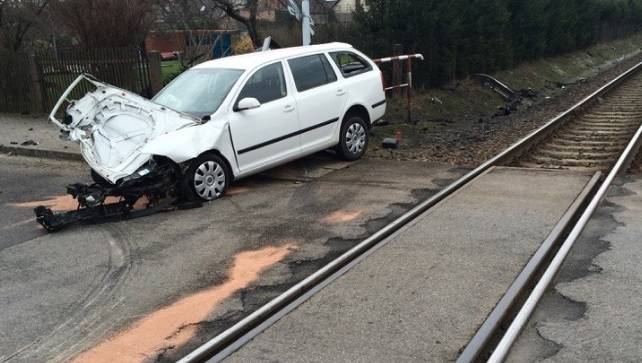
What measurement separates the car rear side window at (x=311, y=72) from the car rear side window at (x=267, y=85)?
25cm

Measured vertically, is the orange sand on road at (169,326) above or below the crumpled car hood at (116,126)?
below

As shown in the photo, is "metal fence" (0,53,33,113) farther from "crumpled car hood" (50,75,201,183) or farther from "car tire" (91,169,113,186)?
"car tire" (91,169,113,186)

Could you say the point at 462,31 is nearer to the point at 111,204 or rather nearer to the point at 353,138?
the point at 353,138

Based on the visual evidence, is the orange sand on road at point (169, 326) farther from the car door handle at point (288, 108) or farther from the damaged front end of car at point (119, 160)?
the car door handle at point (288, 108)

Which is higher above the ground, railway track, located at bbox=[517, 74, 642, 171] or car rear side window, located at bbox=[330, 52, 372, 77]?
car rear side window, located at bbox=[330, 52, 372, 77]

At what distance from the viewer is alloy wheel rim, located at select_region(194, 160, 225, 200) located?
24.7 ft

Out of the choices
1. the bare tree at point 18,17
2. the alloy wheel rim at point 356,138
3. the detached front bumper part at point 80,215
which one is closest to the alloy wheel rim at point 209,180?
the detached front bumper part at point 80,215

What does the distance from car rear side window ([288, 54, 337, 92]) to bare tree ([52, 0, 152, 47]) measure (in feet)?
28.0

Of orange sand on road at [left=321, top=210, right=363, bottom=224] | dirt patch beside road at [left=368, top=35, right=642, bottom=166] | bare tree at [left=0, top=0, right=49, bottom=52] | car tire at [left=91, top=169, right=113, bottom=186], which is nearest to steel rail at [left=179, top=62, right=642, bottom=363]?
orange sand on road at [left=321, top=210, right=363, bottom=224]

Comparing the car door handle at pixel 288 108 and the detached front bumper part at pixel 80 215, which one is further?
the car door handle at pixel 288 108

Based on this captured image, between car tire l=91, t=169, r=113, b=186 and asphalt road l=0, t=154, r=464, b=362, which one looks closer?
asphalt road l=0, t=154, r=464, b=362

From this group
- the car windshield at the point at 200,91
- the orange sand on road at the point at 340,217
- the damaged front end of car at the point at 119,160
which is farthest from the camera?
the car windshield at the point at 200,91

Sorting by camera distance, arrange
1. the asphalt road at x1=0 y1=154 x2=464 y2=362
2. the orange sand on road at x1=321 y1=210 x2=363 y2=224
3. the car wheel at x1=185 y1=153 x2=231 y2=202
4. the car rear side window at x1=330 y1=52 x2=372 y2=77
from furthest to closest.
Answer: the car rear side window at x1=330 y1=52 x2=372 y2=77 < the car wheel at x1=185 y1=153 x2=231 y2=202 < the orange sand on road at x1=321 y1=210 x2=363 y2=224 < the asphalt road at x1=0 y1=154 x2=464 y2=362

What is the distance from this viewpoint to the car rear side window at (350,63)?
31.3 feet
